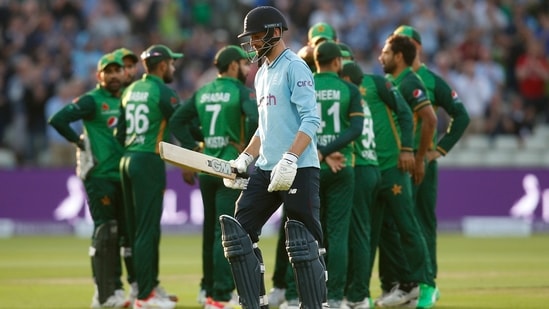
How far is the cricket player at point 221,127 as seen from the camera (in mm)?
11266

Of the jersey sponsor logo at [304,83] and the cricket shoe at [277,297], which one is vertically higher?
the jersey sponsor logo at [304,83]

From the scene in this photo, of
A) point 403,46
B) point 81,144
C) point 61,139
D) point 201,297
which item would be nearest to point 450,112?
point 403,46

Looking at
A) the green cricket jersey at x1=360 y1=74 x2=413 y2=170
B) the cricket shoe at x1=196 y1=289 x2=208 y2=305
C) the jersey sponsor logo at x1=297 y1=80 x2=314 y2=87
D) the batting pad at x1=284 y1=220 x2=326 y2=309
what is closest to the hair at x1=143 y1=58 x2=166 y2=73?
the green cricket jersey at x1=360 y1=74 x2=413 y2=170

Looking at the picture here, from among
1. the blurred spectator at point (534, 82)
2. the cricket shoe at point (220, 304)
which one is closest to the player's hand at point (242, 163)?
the cricket shoe at point (220, 304)

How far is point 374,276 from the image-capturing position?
1566 cm

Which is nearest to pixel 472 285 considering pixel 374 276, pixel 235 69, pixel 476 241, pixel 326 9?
pixel 374 276

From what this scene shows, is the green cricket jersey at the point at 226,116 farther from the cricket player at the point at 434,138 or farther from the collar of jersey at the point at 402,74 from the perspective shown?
the cricket player at the point at 434,138

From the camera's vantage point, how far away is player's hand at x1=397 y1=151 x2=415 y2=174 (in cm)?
1179

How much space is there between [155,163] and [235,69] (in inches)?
48.6

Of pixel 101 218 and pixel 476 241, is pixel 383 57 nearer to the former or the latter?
pixel 101 218

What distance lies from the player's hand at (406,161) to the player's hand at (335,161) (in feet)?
3.02

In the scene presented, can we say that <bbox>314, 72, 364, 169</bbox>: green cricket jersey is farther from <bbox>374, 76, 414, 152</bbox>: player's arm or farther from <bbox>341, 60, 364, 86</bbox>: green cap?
<bbox>374, 76, 414, 152</bbox>: player's arm

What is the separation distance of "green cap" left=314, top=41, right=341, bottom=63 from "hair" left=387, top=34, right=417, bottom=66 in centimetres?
117

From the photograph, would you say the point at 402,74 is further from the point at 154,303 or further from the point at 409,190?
the point at 154,303
